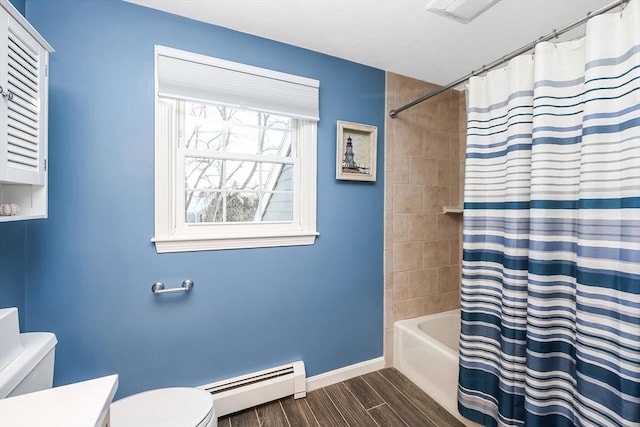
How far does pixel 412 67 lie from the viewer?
2.02 meters

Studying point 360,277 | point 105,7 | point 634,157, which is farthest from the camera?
point 360,277

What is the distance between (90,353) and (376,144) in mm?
2093

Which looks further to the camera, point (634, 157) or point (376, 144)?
point (376, 144)

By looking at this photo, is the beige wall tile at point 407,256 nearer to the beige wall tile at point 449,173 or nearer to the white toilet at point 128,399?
the beige wall tile at point 449,173

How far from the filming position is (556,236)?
3.72ft

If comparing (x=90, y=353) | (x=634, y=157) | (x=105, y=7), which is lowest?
(x=90, y=353)

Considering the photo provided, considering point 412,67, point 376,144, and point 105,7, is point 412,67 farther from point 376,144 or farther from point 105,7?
point 105,7

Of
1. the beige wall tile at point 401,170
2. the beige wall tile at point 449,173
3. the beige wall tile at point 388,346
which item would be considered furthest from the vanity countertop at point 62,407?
the beige wall tile at point 449,173

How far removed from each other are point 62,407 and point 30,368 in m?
0.50

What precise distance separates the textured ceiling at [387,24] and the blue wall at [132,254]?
4.2 inches

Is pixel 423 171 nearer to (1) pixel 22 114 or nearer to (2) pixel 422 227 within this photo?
(2) pixel 422 227

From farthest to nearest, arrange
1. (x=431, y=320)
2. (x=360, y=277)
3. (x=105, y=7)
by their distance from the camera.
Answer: (x=431, y=320), (x=360, y=277), (x=105, y=7)

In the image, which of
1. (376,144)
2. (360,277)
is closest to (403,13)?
(376,144)

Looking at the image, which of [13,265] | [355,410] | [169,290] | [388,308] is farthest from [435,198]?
[13,265]
